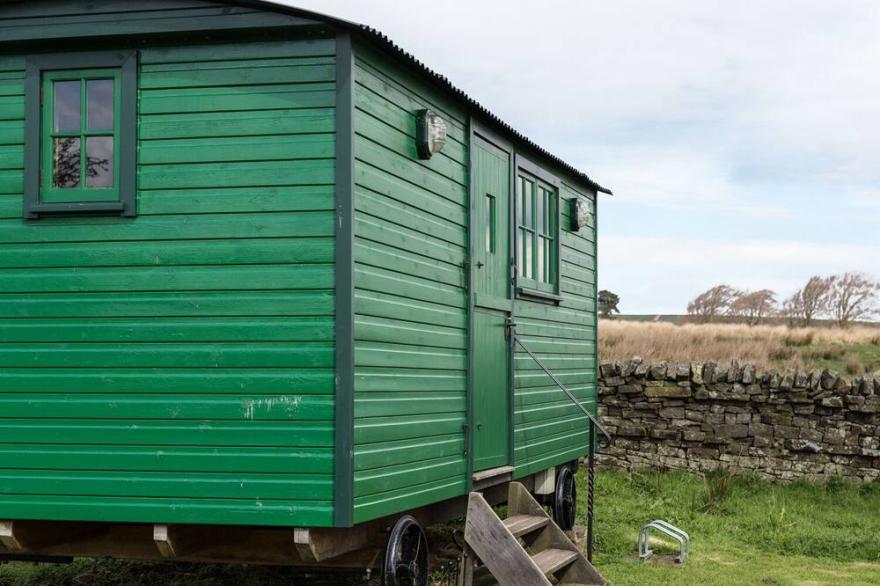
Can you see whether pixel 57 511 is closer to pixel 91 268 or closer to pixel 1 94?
pixel 91 268

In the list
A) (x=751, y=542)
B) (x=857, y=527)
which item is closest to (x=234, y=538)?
(x=751, y=542)

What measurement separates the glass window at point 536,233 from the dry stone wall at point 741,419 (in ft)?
14.1

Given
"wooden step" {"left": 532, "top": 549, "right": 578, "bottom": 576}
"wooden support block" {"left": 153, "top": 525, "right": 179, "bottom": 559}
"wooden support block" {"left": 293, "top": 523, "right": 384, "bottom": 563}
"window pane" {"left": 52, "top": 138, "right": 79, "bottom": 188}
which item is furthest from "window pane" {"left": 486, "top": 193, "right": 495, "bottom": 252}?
"wooden support block" {"left": 153, "top": 525, "right": 179, "bottom": 559}

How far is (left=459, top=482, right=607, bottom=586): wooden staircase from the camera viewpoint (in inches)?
307

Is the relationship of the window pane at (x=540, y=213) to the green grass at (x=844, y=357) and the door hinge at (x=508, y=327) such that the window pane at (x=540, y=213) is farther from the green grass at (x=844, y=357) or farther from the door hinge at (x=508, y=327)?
the green grass at (x=844, y=357)

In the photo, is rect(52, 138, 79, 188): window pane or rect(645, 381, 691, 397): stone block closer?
rect(52, 138, 79, 188): window pane

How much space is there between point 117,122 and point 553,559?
181 inches

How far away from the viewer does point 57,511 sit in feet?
22.5

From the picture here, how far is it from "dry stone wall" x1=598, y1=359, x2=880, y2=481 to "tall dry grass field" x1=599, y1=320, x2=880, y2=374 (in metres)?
1.92

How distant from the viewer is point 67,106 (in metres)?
7.06

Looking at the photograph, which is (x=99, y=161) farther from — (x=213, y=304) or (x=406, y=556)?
(x=406, y=556)

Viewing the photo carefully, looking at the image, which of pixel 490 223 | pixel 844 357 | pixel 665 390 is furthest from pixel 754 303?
pixel 490 223

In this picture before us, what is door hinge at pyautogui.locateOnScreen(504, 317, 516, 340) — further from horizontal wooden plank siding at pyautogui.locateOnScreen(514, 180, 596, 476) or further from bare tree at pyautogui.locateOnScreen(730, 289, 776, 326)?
bare tree at pyautogui.locateOnScreen(730, 289, 776, 326)

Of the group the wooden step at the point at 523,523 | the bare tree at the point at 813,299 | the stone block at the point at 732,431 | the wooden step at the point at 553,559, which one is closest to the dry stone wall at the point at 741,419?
the stone block at the point at 732,431
